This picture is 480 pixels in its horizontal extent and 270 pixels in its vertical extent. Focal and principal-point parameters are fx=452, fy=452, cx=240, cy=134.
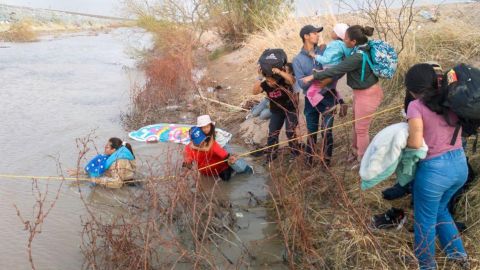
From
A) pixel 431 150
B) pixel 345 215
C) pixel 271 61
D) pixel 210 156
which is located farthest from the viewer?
pixel 210 156

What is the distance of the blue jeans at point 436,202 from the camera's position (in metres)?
2.85

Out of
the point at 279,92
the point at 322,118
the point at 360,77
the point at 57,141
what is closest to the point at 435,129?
the point at 360,77

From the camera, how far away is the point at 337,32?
4883 millimetres

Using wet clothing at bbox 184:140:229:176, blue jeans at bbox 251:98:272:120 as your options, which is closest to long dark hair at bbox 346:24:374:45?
wet clothing at bbox 184:140:229:176

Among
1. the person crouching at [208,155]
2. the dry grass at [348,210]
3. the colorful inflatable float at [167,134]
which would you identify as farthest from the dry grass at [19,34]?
the dry grass at [348,210]

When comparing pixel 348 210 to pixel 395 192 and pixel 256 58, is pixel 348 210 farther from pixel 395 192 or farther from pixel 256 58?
pixel 256 58

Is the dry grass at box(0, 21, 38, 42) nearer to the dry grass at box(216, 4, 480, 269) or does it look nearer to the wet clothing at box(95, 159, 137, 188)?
the wet clothing at box(95, 159, 137, 188)

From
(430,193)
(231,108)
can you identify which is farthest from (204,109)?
(430,193)

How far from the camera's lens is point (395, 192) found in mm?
3854

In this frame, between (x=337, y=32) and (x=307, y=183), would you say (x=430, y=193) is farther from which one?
(x=337, y=32)

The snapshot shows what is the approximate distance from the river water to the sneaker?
0.91 metres

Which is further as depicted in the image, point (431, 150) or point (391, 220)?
point (391, 220)

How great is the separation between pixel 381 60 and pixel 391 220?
4.87ft

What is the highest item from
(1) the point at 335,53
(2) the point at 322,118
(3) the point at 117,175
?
(1) the point at 335,53
